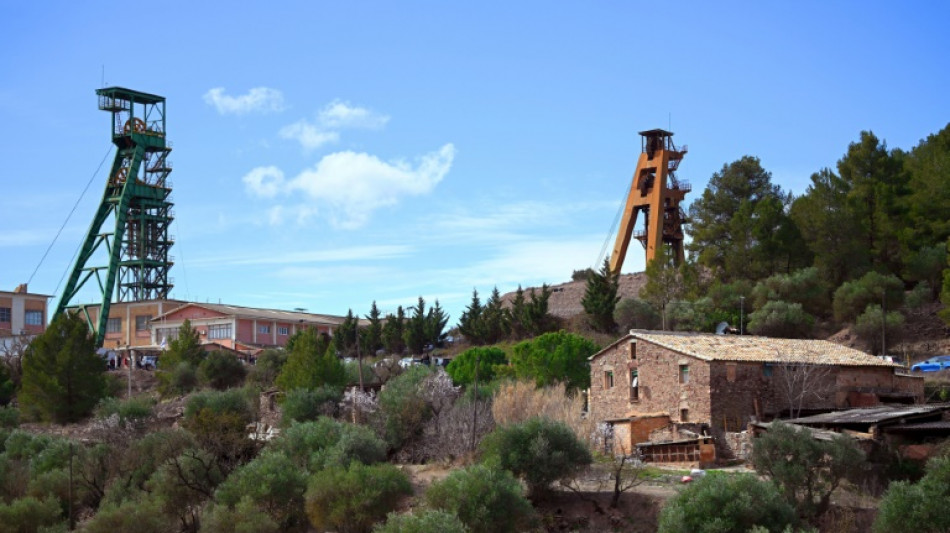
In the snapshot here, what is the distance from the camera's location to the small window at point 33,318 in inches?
3363

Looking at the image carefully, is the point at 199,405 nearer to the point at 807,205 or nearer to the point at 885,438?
the point at 885,438

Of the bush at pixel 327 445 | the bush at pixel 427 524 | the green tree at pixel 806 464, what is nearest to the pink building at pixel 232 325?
the bush at pixel 327 445

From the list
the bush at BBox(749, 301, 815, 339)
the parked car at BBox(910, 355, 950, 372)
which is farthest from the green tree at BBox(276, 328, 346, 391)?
the parked car at BBox(910, 355, 950, 372)

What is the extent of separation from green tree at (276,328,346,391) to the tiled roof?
15765 mm

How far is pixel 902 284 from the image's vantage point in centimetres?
5409

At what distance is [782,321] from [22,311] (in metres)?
60.5

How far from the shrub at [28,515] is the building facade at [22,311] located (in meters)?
51.2

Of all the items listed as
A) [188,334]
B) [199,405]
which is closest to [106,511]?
[199,405]

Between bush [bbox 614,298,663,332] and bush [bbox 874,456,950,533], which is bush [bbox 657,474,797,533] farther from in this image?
bush [bbox 614,298,663,332]

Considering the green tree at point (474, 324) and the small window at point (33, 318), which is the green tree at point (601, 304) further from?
the small window at point (33, 318)

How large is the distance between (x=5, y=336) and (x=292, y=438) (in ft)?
163

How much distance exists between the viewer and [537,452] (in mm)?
32062

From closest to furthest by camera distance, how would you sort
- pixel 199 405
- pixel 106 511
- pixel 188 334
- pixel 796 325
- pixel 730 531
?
pixel 730 531, pixel 106 511, pixel 199 405, pixel 796 325, pixel 188 334

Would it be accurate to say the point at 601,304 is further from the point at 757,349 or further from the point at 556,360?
the point at 757,349
